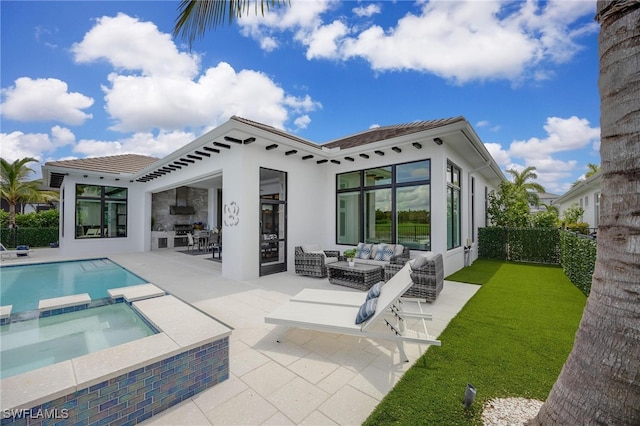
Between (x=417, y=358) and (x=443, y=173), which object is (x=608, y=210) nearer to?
(x=417, y=358)

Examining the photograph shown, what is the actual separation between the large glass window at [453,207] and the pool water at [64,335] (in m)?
8.25

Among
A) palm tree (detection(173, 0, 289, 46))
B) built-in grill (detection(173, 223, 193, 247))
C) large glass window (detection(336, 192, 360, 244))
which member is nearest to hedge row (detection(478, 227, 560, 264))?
large glass window (detection(336, 192, 360, 244))

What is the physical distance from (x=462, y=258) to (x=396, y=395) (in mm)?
8771

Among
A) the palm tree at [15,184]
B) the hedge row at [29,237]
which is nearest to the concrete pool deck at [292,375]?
the hedge row at [29,237]

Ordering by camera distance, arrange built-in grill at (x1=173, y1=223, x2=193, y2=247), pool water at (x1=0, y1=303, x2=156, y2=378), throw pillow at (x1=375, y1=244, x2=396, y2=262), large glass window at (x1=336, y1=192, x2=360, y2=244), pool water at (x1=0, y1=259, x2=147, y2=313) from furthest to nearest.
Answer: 1. built-in grill at (x1=173, y1=223, x2=193, y2=247)
2. large glass window at (x1=336, y1=192, x2=360, y2=244)
3. throw pillow at (x1=375, y1=244, x2=396, y2=262)
4. pool water at (x1=0, y1=259, x2=147, y2=313)
5. pool water at (x1=0, y1=303, x2=156, y2=378)

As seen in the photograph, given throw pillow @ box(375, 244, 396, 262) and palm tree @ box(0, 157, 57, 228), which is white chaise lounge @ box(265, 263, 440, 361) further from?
palm tree @ box(0, 157, 57, 228)

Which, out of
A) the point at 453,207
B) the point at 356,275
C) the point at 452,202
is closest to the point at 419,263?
the point at 356,275

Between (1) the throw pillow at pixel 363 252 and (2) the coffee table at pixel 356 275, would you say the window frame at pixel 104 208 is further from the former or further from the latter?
(1) the throw pillow at pixel 363 252

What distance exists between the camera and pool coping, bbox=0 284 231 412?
1981mm

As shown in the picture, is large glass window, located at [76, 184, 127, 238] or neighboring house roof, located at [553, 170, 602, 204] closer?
neighboring house roof, located at [553, 170, 602, 204]

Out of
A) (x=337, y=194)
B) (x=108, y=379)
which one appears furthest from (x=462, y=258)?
(x=108, y=379)

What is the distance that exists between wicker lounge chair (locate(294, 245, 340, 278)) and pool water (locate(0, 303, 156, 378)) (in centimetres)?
446

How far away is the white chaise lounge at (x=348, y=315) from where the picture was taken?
10.7 ft

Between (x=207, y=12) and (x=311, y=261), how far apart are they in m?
6.29
